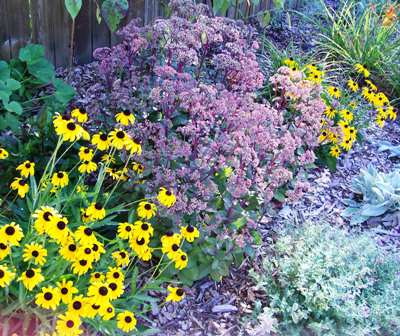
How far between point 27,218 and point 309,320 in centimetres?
128

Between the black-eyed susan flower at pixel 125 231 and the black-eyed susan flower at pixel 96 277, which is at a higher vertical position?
the black-eyed susan flower at pixel 125 231

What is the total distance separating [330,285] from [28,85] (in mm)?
1970

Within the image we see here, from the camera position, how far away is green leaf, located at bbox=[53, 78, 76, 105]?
2.84 meters

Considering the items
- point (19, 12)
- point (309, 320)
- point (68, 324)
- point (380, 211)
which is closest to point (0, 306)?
point (68, 324)

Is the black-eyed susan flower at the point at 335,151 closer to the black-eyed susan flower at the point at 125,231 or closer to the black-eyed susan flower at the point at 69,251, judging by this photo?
the black-eyed susan flower at the point at 125,231

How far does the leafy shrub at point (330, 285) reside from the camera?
2236mm

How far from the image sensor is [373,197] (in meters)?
3.17

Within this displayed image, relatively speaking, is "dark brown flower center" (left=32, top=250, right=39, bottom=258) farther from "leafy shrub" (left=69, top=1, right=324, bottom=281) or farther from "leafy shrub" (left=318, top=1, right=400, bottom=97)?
"leafy shrub" (left=318, top=1, right=400, bottom=97)

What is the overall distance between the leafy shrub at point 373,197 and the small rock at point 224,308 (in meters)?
1.02

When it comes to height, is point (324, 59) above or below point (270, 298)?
above

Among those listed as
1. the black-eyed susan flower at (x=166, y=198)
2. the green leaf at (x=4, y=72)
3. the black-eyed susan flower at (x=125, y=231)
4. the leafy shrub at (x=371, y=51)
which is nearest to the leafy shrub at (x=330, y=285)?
the black-eyed susan flower at (x=166, y=198)

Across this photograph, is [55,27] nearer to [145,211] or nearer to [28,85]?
[28,85]

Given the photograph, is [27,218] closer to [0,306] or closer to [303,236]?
[0,306]

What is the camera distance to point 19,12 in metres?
3.15
